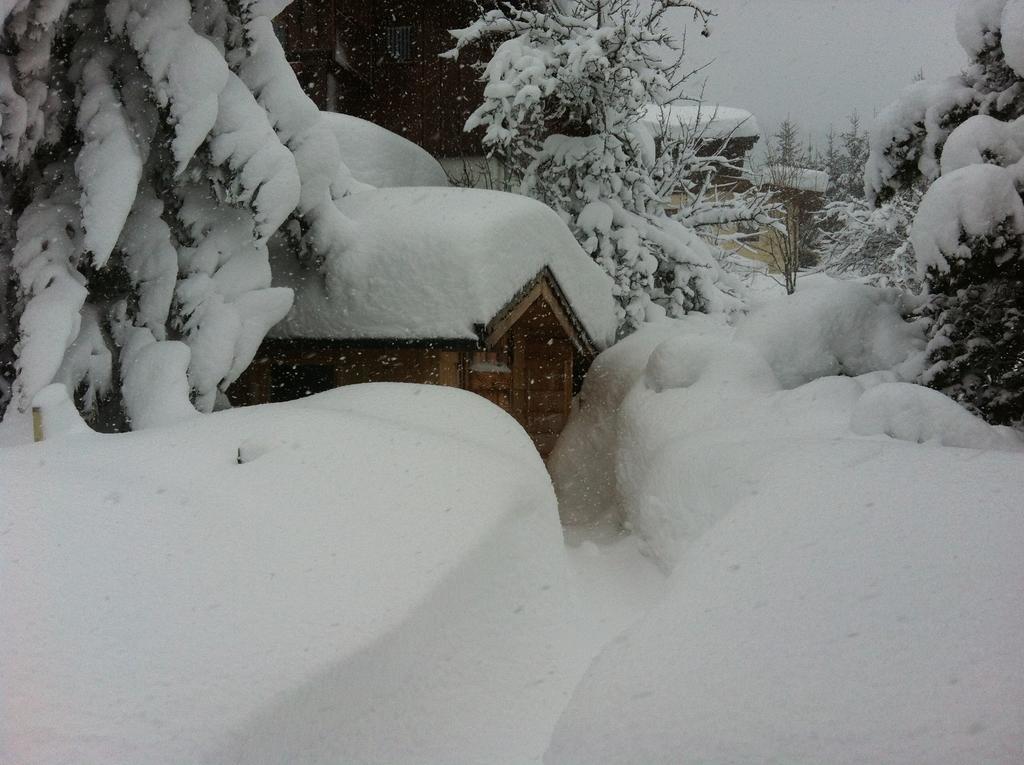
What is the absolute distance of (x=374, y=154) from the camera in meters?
10.9

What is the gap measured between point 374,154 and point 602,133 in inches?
155

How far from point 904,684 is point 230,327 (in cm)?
507

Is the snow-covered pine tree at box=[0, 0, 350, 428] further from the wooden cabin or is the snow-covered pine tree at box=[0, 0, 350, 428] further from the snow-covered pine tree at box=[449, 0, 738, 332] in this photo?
the snow-covered pine tree at box=[449, 0, 738, 332]

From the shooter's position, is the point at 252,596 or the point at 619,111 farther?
the point at 619,111

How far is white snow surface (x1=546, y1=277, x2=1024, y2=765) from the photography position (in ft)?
8.38

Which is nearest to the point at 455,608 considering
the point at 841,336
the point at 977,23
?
the point at 841,336

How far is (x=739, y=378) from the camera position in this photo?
8039 millimetres

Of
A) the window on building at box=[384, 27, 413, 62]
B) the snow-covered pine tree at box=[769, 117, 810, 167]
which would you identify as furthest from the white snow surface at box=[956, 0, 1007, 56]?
the snow-covered pine tree at box=[769, 117, 810, 167]

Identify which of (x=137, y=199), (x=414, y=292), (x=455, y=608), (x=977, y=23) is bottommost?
(x=455, y=608)

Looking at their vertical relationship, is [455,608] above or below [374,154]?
below

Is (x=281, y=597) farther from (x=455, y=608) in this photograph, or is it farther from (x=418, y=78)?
(x=418, y=78)

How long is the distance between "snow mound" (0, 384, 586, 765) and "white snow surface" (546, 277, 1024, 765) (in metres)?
0.57

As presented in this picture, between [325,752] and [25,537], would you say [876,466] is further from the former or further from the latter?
[25,537]

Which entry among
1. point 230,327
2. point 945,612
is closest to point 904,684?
point 945,612
